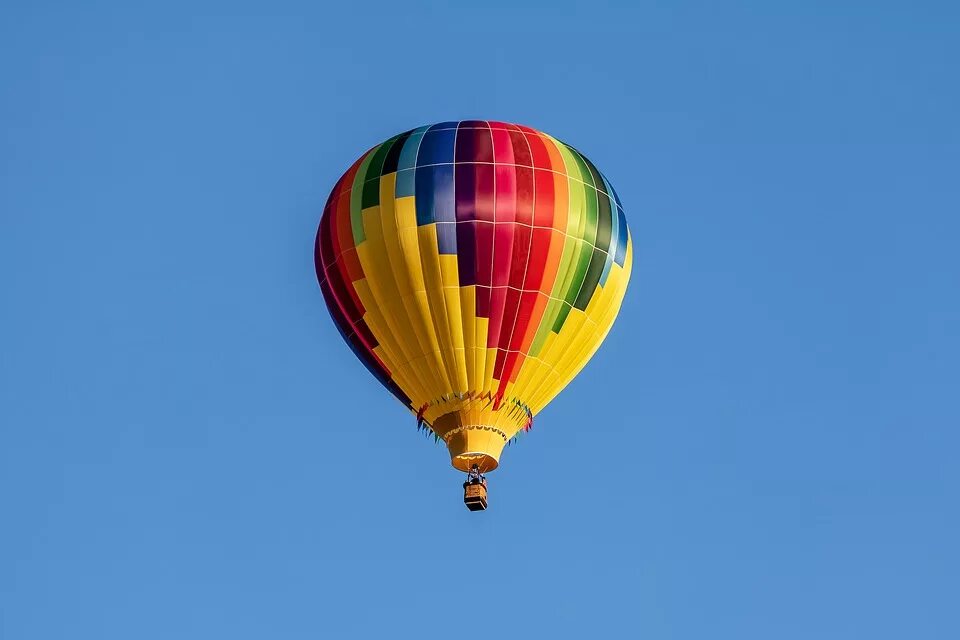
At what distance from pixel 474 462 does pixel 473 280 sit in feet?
8.64

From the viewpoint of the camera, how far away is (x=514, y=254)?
3581cm

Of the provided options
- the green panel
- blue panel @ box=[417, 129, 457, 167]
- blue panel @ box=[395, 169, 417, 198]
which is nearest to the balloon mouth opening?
the green panel

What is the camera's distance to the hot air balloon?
35812mm

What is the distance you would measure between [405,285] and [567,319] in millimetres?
2446

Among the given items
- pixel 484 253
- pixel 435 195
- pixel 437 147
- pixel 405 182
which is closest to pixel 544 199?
pixel 484 253

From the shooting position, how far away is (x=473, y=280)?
3575 centimetres

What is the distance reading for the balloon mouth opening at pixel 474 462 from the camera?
117 ft

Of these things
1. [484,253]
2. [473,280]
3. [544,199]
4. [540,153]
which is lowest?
[473,280]

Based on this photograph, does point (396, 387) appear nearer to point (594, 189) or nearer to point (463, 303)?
point (463, 303)

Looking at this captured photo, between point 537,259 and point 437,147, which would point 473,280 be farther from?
point 437,147

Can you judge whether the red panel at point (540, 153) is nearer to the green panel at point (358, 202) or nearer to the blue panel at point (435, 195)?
the blue panel at point (435, 195)

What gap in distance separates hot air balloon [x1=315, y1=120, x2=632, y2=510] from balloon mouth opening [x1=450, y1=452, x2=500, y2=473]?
0.8 inches

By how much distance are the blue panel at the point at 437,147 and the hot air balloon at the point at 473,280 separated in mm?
21

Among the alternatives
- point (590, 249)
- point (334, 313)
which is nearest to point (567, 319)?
point (590, 249)
